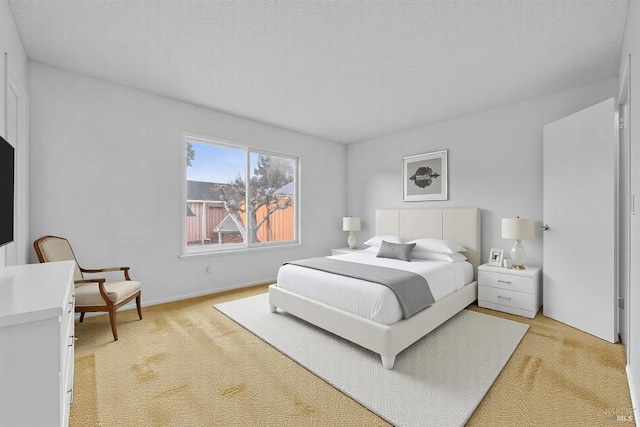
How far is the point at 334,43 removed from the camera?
245cm

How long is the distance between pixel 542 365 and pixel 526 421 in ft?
2.55

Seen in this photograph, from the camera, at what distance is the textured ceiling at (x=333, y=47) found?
208cm

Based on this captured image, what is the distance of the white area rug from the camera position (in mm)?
1742

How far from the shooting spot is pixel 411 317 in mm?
2410

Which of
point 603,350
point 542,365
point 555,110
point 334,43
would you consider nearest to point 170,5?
point 334,43

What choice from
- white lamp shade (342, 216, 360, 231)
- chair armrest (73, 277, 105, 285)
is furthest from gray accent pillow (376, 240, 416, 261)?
chair armrest (73, 277, 105, 285)

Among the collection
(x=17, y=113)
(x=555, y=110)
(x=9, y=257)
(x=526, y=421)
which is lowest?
(x=526, y=421)

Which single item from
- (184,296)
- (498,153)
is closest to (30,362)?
(184,296)

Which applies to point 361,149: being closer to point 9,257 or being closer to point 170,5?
point 170,5

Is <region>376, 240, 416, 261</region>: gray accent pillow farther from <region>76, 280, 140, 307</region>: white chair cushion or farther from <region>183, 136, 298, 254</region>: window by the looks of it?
<region>76, 280, 140, 307</region>: white chair cushion

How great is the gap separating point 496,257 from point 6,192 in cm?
448

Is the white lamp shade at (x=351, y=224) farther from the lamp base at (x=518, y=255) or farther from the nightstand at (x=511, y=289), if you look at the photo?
the lamp base at (x=518, y=255)

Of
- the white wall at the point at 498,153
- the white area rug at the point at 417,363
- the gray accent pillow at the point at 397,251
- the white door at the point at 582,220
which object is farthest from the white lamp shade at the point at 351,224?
the white door at the point at 582,220

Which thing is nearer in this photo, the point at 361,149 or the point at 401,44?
the point at 401,44
